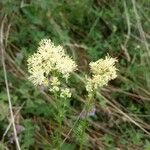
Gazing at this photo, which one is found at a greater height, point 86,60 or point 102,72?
point 86,60

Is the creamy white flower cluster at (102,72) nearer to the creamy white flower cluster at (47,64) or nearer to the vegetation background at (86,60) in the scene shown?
the creamy white flower cluster at (47,64)

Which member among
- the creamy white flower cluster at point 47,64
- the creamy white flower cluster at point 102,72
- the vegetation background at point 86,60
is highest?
the vegetation background at point 86,60

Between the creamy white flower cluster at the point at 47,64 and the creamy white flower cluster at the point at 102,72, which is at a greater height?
the creamy white flower cluster at the point at 102,72

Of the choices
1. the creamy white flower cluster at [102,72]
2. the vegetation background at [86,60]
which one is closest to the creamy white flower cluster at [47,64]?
the creamy white flower cluster at [102,72]

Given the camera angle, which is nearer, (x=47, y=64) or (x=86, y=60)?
(x=47, y=64)

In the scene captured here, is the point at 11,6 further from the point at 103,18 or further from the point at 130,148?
the point at 130,148

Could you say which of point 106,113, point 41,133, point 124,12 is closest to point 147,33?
point 124,12

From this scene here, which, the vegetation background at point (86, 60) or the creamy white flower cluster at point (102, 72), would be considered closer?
the creamy white flower cluster at point (102, 72)

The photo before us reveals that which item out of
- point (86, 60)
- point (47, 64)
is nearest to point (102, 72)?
point (47, 64)

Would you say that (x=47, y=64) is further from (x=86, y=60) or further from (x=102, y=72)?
(x=86, y=60)
